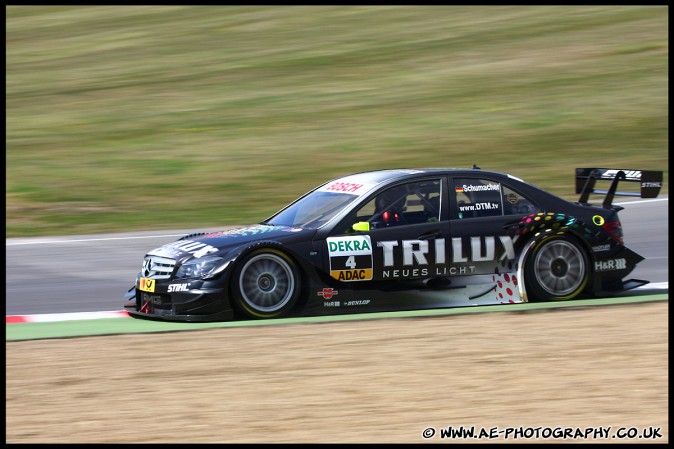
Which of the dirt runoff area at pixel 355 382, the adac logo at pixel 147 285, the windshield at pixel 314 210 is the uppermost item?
the windshield at pixel 314 210

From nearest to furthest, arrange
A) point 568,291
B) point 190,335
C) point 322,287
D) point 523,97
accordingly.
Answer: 1. point 190,335
2. point 322,287
3. point 568,291
4. point 523,97

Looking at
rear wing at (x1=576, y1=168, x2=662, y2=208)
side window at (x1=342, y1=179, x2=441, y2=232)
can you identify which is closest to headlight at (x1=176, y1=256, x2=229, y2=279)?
side window at (x1=342, y1=179, x2=441, y2=232)

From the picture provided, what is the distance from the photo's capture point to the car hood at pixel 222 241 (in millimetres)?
9609

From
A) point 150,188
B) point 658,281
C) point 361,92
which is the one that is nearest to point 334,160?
point 150,188

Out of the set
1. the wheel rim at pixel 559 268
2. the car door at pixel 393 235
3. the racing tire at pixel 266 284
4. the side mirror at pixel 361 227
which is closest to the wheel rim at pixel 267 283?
the racing tire at pixel 266 284

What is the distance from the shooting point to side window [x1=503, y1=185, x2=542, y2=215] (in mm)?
10383

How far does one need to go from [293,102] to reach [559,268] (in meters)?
15.8

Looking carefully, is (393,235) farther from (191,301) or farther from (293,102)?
(293,102)

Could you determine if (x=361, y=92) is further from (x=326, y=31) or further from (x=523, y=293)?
(x=523, y=293)

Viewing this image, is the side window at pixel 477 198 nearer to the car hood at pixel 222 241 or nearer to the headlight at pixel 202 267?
the car hood at pixel 222 241

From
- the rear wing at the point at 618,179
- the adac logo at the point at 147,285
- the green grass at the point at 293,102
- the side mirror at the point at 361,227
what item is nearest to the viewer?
the adac logo at the point at 147,285

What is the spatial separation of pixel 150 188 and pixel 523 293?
10.2 metres

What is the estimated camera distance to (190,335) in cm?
896

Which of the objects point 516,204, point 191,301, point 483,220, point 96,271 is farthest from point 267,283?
point 96,271
